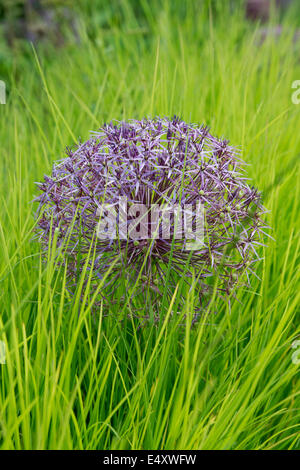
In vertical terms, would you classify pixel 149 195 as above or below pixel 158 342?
above

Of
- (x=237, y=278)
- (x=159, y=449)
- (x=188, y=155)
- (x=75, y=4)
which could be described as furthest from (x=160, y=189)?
(x=75, y=4)

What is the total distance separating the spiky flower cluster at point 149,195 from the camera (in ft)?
4.42

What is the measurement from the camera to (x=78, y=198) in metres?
1.35

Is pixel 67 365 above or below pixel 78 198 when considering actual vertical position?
below

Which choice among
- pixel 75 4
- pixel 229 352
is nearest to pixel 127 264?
pixel 229 352

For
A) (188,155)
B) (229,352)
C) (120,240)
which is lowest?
(229,352)

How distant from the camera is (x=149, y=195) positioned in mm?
1377

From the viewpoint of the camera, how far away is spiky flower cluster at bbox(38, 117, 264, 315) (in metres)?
1.35

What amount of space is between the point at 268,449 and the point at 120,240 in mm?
711

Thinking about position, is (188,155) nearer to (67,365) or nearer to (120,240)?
(120,240)
